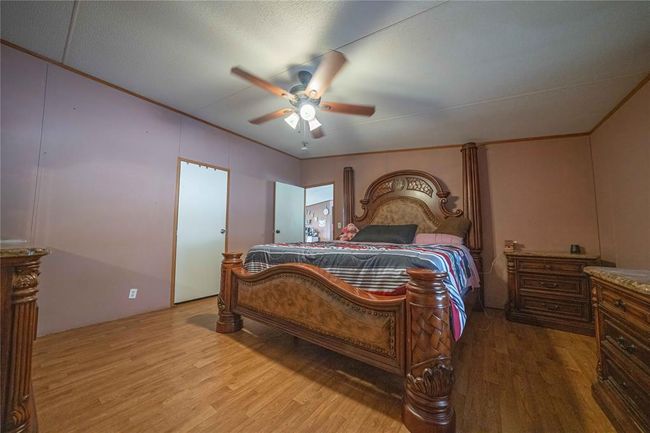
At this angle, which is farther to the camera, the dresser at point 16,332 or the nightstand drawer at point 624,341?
the nightstand drawer at point 624,341

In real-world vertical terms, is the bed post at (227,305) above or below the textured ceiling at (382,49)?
below

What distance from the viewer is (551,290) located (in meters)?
2.61

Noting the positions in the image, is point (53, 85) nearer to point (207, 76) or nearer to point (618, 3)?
point (207, 76)

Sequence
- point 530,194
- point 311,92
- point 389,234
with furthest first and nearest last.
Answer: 1. point 389,234
2. point 530,194
3. point 311,92

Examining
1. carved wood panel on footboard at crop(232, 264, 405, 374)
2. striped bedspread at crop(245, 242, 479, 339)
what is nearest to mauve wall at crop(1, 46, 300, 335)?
carved wood panel on footboard at crop(232, 264, 405, 374)

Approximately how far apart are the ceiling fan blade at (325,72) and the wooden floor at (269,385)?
2.20 metres

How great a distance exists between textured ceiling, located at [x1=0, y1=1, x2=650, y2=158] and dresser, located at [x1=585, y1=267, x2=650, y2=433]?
1648 millimetres

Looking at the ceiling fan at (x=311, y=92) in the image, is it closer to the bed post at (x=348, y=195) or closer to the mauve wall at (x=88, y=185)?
the mauve wall at (x=88, y=185)

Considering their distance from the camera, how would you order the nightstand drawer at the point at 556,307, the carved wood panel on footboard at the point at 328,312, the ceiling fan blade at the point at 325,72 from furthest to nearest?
1. the nightstand drawer at the point at 556,307
2. the ceiling fan blade at the point at 325,72
3. the carved wood panel on footboard at the point at 328,312

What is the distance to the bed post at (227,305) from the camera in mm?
2299

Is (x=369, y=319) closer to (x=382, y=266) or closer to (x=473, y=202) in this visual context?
(x=382, y=266)

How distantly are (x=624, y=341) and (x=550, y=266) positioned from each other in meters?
1.72

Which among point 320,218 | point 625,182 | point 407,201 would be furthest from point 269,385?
point 320,218

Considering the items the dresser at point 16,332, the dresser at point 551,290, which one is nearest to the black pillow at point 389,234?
the dresser at point 551,290
